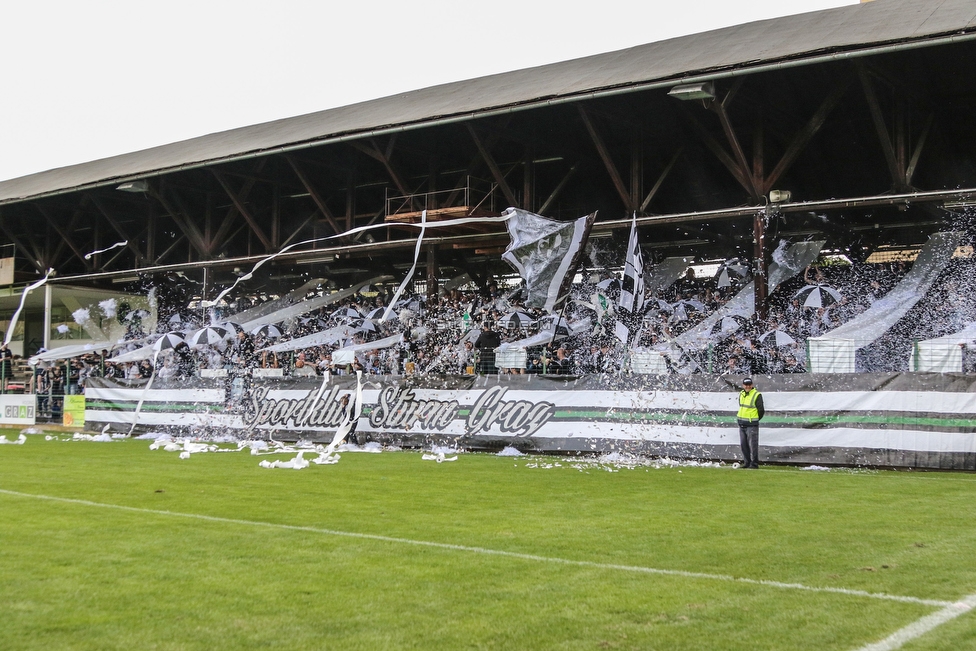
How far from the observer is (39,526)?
8.45 m

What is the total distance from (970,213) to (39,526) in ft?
57.4

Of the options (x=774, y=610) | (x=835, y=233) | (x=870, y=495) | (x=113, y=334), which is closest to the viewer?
(x=774, y=610)

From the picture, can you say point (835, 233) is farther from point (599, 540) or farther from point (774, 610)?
point (774, 610)

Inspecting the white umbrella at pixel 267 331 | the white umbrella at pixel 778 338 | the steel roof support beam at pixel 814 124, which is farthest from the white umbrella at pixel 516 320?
the white umbrella at pixel 267 331

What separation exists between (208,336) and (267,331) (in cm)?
289

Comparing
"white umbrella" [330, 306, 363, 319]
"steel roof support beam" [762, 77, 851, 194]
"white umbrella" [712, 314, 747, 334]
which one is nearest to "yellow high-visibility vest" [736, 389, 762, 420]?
"white umbrella" [712, 314, 747, 334]

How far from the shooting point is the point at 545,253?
57.1ft

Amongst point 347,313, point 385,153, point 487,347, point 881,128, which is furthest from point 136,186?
point 881,128

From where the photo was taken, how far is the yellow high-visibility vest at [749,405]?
14.7 meters

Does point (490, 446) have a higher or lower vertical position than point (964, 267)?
lower

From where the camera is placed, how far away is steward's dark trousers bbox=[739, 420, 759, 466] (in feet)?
48.4

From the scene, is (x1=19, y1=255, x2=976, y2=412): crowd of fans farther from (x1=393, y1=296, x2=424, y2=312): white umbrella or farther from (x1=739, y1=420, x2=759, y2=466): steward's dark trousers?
(x1=739, y1=420, x2=759, y2=466): steward's dark trousers

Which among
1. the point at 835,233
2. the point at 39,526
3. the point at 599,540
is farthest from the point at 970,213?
the point at 39,526

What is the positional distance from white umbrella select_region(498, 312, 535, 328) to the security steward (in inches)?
276
